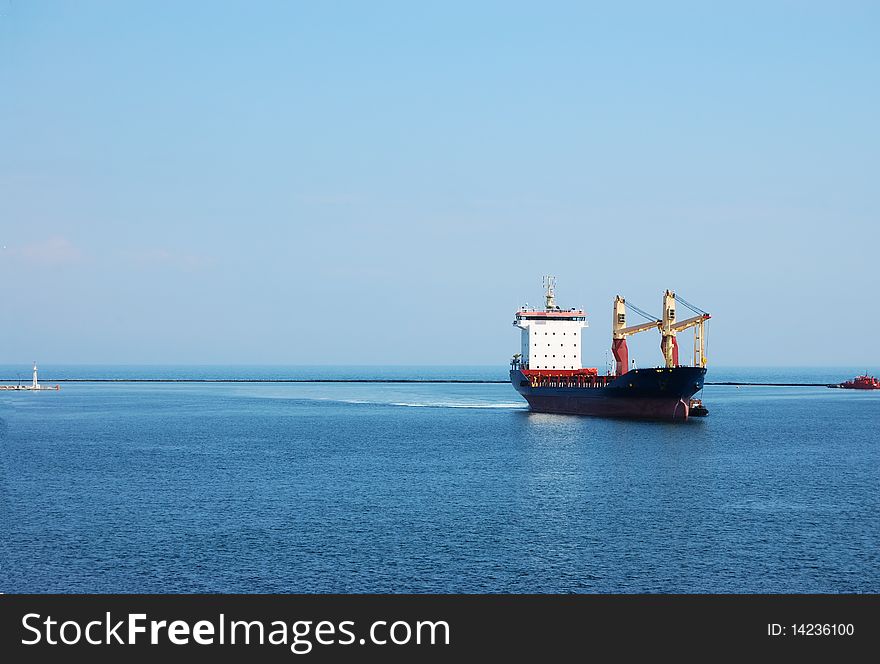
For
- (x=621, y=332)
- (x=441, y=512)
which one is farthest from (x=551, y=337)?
(x=441, y=512)

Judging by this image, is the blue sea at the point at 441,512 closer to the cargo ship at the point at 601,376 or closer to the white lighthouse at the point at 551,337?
the cargo ship at the point at 601,376

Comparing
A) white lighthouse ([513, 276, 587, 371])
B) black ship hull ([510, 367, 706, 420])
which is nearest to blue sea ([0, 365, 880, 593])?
black ship hull ([510, 367, 706, 420])

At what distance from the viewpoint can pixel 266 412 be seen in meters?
113

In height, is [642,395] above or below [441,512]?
above

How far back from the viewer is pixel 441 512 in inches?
1511

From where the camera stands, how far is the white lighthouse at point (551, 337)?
10662cm

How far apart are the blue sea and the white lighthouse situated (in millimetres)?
30751

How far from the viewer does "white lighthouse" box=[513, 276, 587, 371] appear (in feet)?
350

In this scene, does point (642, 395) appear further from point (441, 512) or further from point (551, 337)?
point (441, 512)

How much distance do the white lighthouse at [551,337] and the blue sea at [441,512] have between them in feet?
101

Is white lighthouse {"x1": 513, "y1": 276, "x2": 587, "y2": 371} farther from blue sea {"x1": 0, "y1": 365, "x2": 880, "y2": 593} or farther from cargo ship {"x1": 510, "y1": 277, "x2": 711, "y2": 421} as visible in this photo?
blue sea {"x1": 0, "y1": 365, "x2": 880, "y2": 593}

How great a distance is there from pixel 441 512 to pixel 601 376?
65.1m

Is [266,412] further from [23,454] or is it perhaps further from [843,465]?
[843,465]
